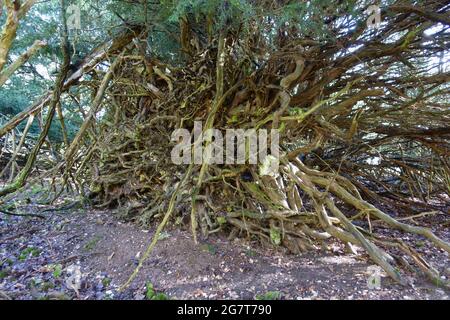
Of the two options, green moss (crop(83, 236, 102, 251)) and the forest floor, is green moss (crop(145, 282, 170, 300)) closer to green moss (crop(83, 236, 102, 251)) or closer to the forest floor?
the forest floor

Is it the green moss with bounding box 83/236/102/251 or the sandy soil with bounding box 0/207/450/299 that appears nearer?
the sandy soil with bounding box 0/207/450/299

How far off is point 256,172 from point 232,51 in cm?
111

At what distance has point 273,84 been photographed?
8.10ft

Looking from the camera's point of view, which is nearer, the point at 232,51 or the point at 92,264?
the point at 92,264

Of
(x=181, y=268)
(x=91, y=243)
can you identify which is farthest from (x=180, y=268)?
(x=91, y=243)

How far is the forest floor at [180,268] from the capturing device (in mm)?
1681

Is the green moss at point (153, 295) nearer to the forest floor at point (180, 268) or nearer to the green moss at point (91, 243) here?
the forest floor at point (180, 268)

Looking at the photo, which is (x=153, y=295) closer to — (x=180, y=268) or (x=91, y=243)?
(x=180, y=268)

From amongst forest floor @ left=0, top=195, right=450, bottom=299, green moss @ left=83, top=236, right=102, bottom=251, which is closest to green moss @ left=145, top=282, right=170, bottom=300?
forest floor @ left=0, top=195, right=450, bottom=299

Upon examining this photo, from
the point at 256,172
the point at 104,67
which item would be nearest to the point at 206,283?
the point at 256,172

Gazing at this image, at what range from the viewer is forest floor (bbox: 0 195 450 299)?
1.68 metres

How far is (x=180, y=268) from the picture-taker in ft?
6.45

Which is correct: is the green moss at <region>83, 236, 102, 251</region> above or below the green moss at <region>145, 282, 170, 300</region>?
above
